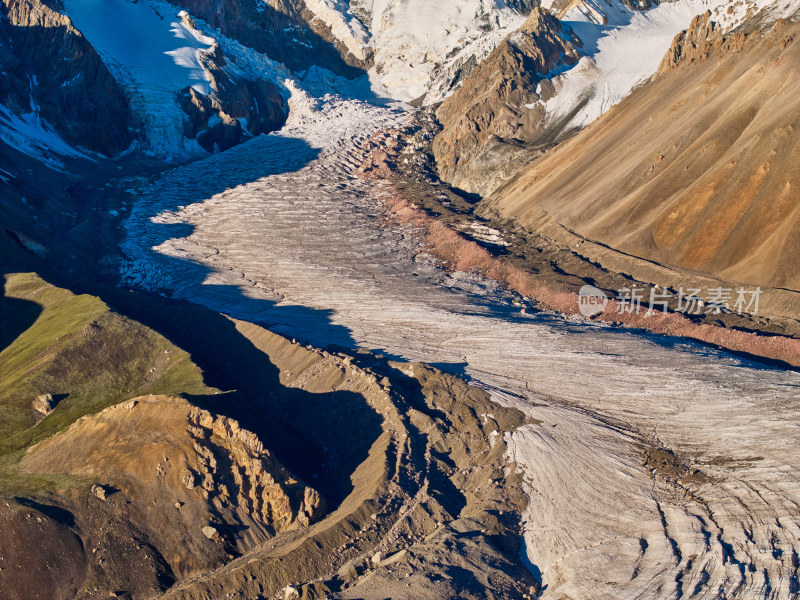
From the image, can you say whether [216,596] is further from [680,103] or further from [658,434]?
[680,103]

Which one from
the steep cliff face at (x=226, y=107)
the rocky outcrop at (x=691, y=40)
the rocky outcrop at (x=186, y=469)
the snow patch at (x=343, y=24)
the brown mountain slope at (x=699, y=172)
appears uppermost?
the rocky outcrop at (x=691, y=40)

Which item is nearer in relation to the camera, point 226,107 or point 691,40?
point 691,40

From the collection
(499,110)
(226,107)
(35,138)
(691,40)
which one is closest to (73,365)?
(35,138)

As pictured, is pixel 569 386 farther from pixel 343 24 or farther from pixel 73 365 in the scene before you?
pixel 343 24

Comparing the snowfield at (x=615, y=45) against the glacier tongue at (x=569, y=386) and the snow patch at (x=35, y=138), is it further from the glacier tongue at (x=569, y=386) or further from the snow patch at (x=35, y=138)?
the snow patch at (x=35, y=138)

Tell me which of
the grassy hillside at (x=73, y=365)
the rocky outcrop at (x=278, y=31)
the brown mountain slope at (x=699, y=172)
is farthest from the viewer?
the rocky outcrop at (x=278, y=31)

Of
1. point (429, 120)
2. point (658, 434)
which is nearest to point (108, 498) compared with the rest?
point (658, 434)

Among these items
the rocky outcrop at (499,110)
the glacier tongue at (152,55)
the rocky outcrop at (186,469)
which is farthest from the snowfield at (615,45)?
the rocky outcrop at (186,469)

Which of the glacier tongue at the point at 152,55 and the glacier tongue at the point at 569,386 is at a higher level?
the glacier tongue at the point at 152,55

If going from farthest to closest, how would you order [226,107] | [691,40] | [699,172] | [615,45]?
[615,45], [226,107], [691,40], [699,172]
